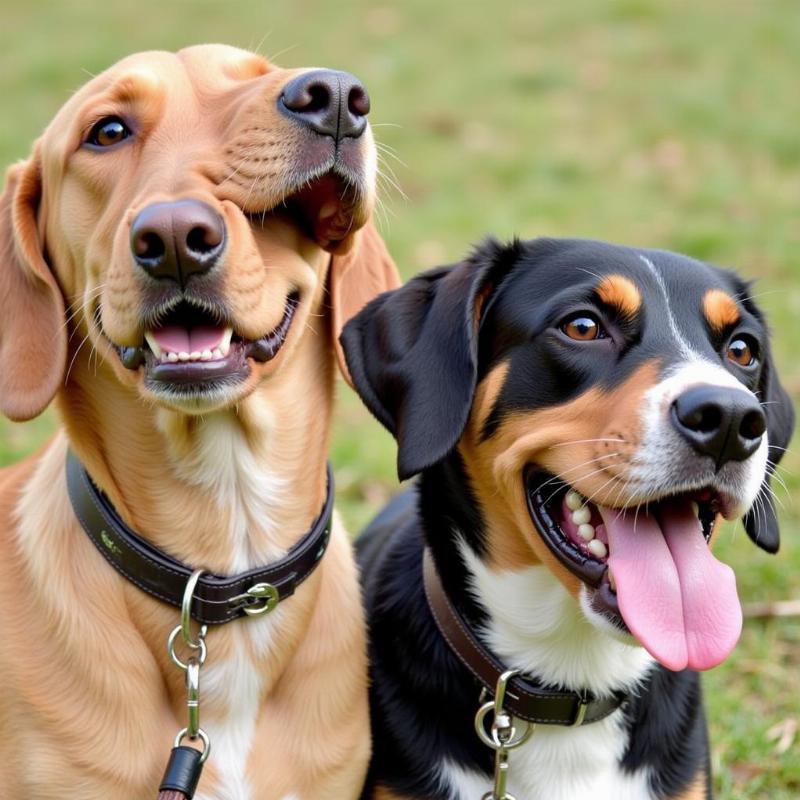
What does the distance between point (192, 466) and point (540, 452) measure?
95 centimetres

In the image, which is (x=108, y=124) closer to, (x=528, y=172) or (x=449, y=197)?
(x=449, y=197)

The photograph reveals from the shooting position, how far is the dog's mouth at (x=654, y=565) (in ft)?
10.4

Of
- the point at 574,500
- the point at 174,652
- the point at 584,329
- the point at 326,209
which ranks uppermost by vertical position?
the point at 326,209

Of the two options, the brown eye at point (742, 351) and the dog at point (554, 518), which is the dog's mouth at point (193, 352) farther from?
the brown eye at point (742, 351)

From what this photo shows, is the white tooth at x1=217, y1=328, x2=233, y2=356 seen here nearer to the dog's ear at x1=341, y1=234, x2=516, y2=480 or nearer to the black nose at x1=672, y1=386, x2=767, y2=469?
the dog's ear at x1=341, y1=234, x2=516, y2=480

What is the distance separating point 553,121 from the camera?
1248cm

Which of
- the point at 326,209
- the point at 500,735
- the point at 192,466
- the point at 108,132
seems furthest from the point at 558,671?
the point at 108,132

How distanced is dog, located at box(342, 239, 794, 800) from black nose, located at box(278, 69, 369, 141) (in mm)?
624

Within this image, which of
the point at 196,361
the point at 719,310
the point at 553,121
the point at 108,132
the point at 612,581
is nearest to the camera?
the point at 196,361

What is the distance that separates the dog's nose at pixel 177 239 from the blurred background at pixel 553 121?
291cm

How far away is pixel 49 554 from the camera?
3.49 meters

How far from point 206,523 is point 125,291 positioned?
723 mm

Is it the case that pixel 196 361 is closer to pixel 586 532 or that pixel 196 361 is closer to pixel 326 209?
pixel 326 209

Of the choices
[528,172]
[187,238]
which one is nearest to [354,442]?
[187,238]
